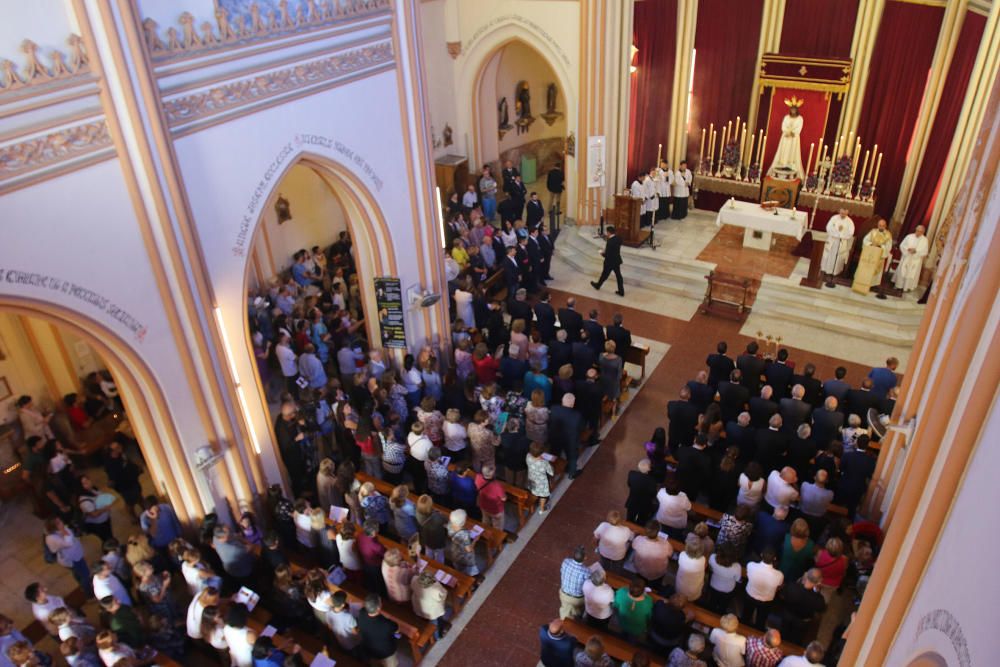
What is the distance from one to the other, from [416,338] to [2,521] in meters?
6.05

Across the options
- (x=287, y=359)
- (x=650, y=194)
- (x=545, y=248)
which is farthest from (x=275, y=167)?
(x=650, y=194)

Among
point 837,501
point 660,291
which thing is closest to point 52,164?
point 837,501

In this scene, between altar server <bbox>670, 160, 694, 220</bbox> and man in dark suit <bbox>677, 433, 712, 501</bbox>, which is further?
altar server <bbox>670, 160, 694, 220</bbox>

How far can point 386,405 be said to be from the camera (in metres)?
10.3

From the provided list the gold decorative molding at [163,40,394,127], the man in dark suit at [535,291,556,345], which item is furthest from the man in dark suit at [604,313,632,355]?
the gold decorative molding at [163,40,394,127]

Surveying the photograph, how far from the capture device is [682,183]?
17281 mm

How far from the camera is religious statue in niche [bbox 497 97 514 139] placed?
63.4ft

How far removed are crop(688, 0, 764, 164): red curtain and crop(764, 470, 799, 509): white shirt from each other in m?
11.3

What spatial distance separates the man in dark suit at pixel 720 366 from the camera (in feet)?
34.7

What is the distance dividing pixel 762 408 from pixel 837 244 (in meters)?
6.18

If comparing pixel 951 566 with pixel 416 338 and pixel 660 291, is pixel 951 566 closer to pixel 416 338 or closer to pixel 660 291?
pixel 416 338

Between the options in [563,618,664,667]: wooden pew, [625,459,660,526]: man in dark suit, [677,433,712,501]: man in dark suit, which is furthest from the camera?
[677,433,712,501]: man in dark suit

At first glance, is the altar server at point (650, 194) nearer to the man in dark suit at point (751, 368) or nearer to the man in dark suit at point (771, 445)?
the man in dark suit at point (751, 368)

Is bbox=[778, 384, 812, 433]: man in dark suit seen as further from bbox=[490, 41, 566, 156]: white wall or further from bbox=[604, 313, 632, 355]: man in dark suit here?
bbox=[490, 41, 566, 156]: white wall
